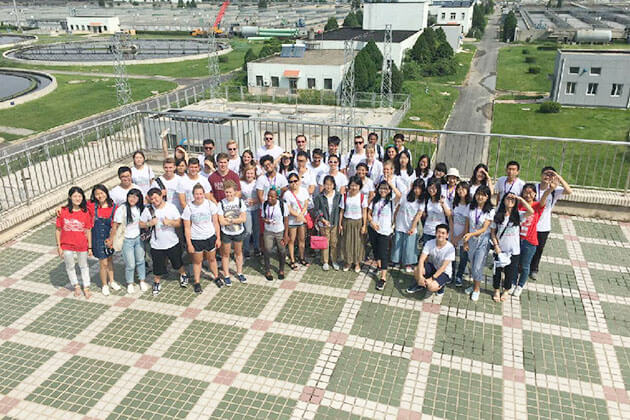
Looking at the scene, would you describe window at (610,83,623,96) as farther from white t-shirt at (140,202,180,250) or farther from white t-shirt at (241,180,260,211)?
white t-shirt at (140,202,180,250)

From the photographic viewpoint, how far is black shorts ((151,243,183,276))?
26.0 ft

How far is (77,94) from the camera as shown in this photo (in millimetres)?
49562

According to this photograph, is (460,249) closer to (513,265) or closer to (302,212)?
(513,265)

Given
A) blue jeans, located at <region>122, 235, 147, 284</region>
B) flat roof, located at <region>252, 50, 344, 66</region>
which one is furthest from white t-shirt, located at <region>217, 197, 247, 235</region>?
flat roof, located at <region>252, 50, 344, 66</region>

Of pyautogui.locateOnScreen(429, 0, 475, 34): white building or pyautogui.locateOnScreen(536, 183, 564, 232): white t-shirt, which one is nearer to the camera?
pyautogui.locateOnScreen(536, 183, 564, 232): white t-shirt

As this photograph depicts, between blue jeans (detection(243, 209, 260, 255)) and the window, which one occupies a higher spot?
blue jeans (detection(243, 209, 260, 255))

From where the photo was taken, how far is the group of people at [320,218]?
7.60 m

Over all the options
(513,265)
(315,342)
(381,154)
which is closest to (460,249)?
(513,265)

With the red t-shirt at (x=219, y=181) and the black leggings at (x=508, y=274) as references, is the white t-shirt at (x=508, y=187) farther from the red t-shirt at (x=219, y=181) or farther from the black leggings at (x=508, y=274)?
the red t-shirt at (x=219, y=181)

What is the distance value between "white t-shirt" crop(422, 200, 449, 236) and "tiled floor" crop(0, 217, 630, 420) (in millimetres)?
1096

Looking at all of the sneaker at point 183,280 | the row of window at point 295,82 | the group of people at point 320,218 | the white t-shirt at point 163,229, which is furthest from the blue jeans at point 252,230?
the row of window at point 295,82

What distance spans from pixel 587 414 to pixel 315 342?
340 centimetres

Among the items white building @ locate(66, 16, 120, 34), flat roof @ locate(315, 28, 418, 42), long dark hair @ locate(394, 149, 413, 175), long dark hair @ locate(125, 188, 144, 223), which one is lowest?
long dark hair @ locate(125, 188, 144, 223)

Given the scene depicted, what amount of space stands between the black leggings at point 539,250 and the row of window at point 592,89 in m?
44.3
